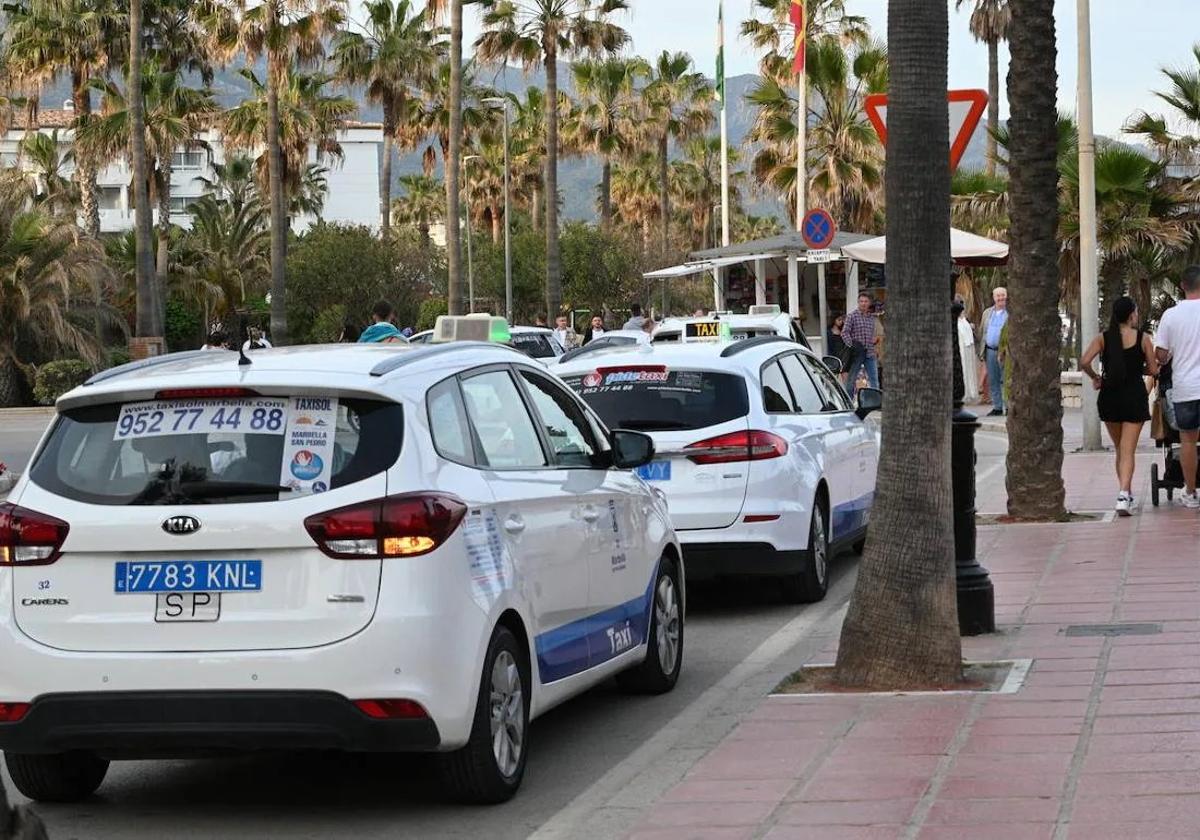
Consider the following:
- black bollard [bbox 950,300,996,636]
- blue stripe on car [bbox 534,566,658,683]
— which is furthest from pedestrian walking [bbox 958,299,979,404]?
blue stripe on car [bbox 534,566,658,683]

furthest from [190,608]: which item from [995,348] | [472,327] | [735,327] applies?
[995,348]

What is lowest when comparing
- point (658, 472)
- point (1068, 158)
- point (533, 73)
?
point (658, 472)

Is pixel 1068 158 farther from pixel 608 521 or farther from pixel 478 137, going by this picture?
pixel 478 137

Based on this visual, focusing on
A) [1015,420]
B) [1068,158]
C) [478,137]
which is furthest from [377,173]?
[1015,420]

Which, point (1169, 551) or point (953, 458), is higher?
point (953, 458)

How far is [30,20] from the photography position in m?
58.5

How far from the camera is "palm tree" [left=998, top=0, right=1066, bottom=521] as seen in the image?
576 inches

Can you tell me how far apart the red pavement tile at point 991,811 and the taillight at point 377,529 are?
6.16 ft

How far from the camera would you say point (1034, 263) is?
14719 mm

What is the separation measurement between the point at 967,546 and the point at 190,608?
488 centimetres

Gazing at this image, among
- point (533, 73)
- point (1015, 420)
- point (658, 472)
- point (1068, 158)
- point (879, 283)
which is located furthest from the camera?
point (533, 73)

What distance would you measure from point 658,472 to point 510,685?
4.76 m

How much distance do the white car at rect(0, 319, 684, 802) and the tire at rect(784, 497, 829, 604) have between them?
5.05 meters

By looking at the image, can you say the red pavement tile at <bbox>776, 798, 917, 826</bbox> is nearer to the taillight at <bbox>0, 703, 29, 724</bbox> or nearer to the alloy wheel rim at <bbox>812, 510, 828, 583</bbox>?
the taillight at <bbox>0, 703, 29, 724</bbox>
